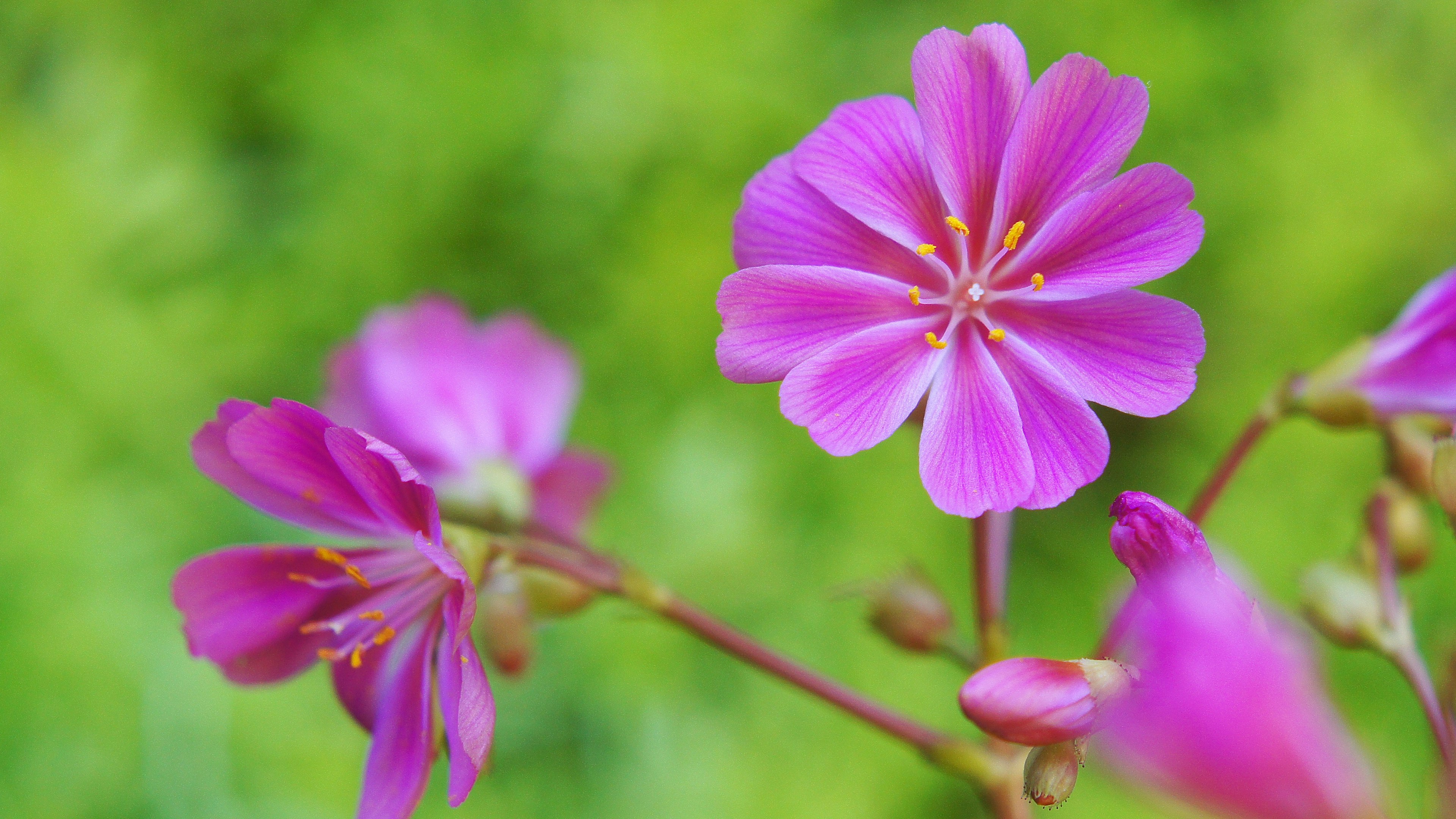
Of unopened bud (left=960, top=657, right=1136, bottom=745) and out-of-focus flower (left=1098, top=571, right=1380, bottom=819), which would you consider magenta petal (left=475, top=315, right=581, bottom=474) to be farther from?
out-of-focus flower (left=1098, top=571, right=1380, bottom=819)

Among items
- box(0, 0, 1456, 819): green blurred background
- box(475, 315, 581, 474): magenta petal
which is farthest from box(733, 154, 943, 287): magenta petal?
box(0, 0, 1456, 819): green blurred background

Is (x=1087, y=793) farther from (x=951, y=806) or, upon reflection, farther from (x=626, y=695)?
(x=626, y=695)

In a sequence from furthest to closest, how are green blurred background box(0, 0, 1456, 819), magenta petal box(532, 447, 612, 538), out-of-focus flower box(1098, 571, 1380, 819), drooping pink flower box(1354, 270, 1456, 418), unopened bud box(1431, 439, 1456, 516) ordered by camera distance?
green blurred background box(0, 0, 1456, 819), magenta petal box(532, 447, 612, 538), drooping pink flower box(1354, 270, 1456, 418), unopened bud box(1431, 439, 1456, 516), out-of-focus flower box(1098, 571, 1380, 819)

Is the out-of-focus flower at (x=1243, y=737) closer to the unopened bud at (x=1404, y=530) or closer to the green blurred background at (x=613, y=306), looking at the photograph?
the unopened bud at (x=1404, y=530)

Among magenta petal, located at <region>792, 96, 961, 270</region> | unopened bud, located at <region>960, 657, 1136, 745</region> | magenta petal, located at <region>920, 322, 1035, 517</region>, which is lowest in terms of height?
unopened bud, located at <region>960, 657, 1136, 745</region>

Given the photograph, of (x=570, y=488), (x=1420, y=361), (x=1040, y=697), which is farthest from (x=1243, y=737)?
(x=570, y=488)

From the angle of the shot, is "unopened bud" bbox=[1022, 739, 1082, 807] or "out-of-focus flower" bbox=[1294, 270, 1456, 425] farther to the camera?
"out-of-focus flower" bbox=[1294, 270, 1456, 425]
